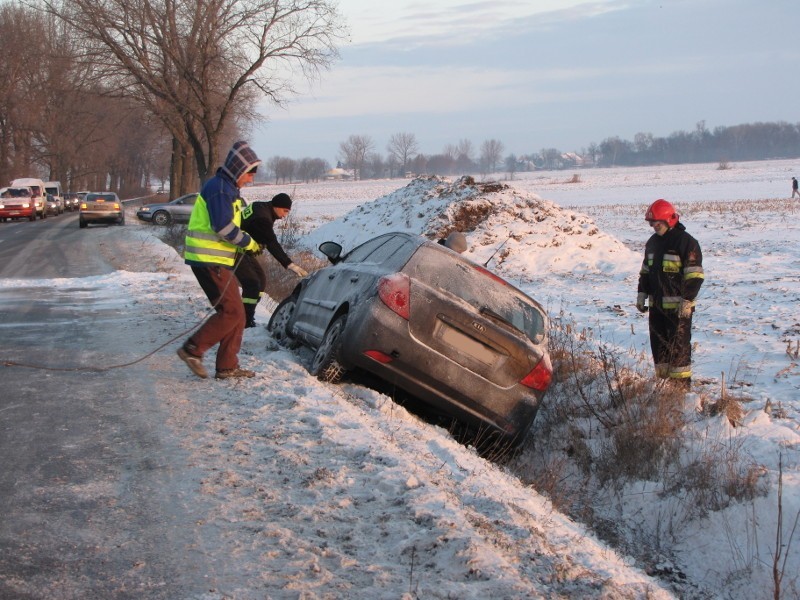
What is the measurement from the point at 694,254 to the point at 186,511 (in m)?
5.58

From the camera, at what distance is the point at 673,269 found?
8.00 metres

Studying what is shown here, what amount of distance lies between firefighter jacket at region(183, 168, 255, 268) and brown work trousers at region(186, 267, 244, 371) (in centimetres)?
10

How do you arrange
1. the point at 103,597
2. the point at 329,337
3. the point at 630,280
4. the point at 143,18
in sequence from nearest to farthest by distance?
the point at 103,597 < the point at 329,337 < the point at 630,280 < the point at 143,18

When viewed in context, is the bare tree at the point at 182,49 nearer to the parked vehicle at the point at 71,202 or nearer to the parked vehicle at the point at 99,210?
the parked vehicle at the point at 99,210

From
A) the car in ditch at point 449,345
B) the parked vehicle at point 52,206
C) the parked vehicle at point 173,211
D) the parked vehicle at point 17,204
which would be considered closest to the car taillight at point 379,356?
the car in ditch at point 449,345

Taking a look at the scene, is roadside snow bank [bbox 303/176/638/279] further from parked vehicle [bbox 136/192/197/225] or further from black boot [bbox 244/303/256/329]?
parked vehicle [bbox 136/192/197/225]

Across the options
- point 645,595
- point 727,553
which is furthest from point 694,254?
point 645,595

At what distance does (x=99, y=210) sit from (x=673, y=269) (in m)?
33.4

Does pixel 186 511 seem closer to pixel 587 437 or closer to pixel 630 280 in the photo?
pixel 587 437

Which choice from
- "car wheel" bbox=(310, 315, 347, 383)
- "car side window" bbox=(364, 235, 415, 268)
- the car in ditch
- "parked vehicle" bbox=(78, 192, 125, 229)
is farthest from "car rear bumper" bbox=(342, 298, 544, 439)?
"parked vehicle" bbox=(78, 192, 125, 229)

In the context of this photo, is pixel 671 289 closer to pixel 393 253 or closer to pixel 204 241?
pixel 393 253

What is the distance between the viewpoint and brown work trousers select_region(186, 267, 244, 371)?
669cm

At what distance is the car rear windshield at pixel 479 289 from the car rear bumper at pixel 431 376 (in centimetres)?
49

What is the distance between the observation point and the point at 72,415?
5.84 metres
